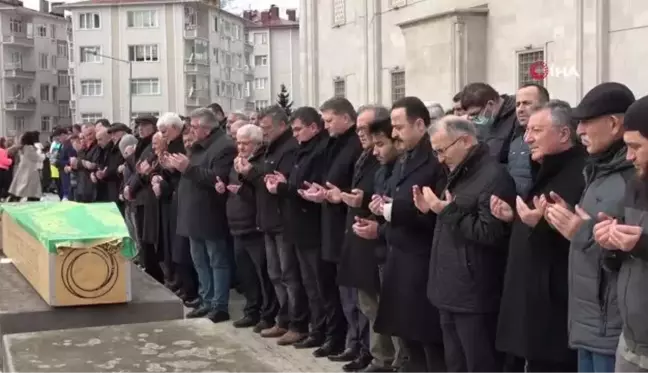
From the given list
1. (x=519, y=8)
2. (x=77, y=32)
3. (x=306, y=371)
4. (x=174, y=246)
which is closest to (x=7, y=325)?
(x=306, y=371)

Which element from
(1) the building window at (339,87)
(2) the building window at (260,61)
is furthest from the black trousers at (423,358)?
(2) the building window at (260,61)

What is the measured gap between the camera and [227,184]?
840 centimetres

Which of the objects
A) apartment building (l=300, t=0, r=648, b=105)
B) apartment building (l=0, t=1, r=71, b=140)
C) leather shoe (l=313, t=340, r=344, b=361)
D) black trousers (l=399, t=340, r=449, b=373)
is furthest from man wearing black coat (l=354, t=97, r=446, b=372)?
apartment building (l=0, t=1, r=71, b=140)

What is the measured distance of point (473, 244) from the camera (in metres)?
5.06

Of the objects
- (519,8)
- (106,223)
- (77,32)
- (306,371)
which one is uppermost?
(77,32)

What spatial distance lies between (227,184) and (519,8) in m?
12.9

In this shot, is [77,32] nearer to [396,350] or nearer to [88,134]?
[88,134]

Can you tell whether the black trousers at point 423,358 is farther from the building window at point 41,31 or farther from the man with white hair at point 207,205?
the building window at point 41,31

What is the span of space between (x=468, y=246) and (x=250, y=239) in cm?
343

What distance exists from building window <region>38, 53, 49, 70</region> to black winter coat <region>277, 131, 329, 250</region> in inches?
2965

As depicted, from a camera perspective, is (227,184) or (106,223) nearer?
(106,223)

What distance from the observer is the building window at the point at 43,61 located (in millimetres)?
77938

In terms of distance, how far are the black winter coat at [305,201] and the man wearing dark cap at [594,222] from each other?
3.23 metres

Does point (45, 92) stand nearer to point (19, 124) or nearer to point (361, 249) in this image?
point (19, 124)
